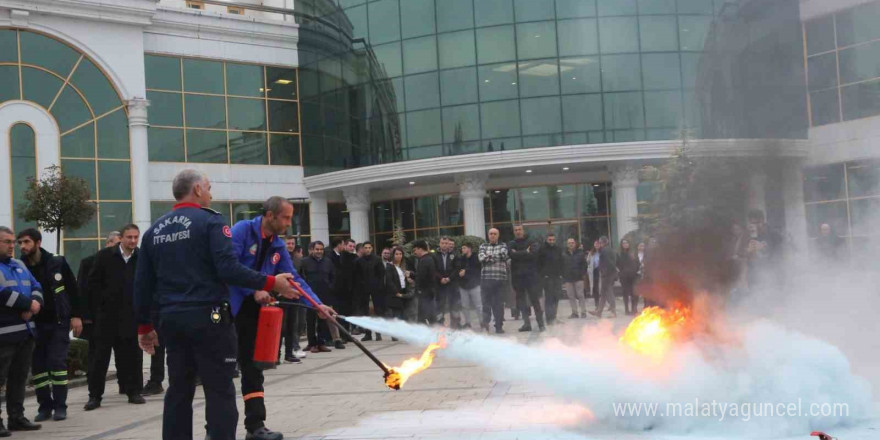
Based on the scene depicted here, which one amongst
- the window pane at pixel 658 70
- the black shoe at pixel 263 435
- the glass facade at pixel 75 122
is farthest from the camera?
the glass facade at pixel 75 122

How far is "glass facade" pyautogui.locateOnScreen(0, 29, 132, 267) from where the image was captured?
89.0 ft

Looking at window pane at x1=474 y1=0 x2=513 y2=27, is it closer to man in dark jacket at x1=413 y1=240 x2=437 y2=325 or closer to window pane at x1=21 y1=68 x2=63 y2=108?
window pane at x1=21 y1=68 x2=63 y2=108

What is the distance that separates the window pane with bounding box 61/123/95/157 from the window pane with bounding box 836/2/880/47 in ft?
85.8

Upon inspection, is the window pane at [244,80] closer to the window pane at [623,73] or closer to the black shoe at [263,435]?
the window pane at [623,73]

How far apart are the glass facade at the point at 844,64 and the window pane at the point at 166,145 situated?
85.9ft

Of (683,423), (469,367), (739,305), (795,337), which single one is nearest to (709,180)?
(739,305)

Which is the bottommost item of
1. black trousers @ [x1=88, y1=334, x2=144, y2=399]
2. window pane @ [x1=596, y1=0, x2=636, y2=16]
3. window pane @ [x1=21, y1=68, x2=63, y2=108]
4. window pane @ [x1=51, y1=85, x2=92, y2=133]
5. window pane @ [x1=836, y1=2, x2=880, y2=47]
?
black trousers @ [x1=88, y1=334, x2=144, y2=399]

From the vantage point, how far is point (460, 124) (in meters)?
29.9

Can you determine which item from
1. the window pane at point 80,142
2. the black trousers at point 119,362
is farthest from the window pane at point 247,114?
the black trousers at point 119,362

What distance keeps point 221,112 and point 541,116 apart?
12.8m

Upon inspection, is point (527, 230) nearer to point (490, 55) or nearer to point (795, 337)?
point (490, 55)

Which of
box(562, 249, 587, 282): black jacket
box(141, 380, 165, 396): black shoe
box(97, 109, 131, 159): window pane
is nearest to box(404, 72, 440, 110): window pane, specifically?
box(97, 109, 131, 159): window pane

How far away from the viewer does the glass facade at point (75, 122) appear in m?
27.1

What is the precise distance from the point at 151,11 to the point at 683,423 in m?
28.0
